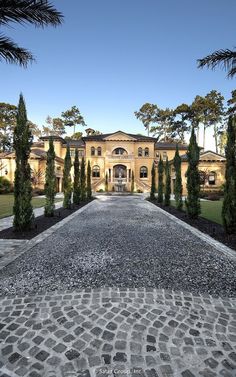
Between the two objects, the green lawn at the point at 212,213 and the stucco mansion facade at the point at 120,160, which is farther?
the stucco mansion facade at the point at 120,160

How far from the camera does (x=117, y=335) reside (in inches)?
120

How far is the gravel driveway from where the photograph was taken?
4.66 metres

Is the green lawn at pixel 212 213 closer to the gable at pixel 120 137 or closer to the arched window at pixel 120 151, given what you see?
the arched window at pixel 120 151

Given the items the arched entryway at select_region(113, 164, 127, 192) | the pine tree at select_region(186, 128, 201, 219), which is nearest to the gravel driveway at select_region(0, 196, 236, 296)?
the pine tree at select_region(186, 128, 201, 219)

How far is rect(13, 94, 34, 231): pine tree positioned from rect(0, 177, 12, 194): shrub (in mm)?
27130

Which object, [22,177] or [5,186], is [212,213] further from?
[5,186]

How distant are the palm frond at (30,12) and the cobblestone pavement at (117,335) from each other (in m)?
7.87

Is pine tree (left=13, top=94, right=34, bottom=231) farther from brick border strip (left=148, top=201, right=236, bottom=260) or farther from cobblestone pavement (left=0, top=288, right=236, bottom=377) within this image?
brick border strip (left=148, top=201, right=236, bottom=260)

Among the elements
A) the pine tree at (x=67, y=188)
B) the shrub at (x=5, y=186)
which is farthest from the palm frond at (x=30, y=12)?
the shrub at (x=5, y=186)

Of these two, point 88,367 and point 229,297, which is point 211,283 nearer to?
point 229,297

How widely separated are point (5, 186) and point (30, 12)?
103 feet

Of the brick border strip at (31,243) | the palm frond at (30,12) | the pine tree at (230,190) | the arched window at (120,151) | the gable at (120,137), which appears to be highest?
the gable at (120,137)

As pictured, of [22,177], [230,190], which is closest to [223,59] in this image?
[230,190]

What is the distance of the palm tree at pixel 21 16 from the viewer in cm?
646
